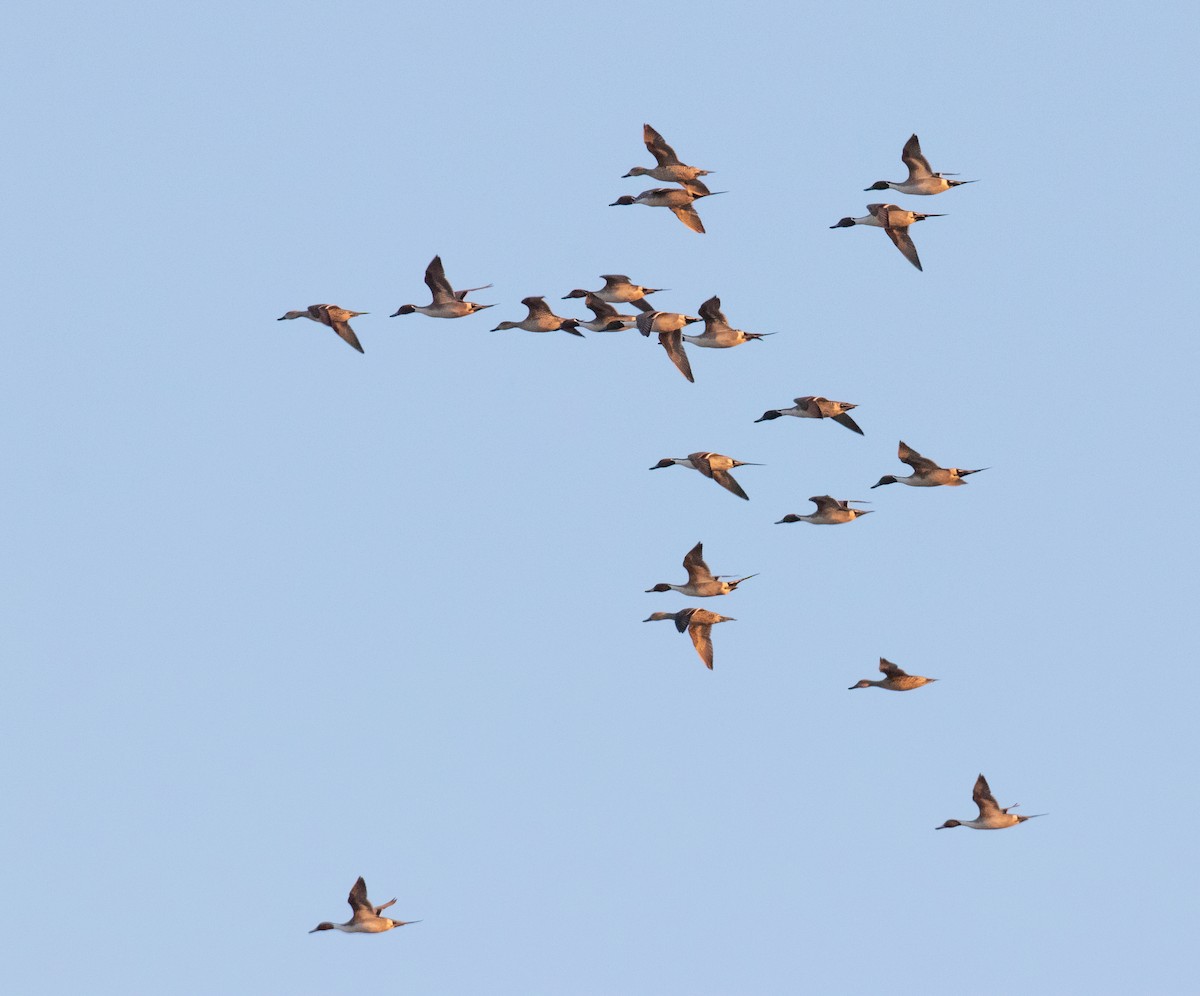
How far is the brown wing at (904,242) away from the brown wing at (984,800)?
1109 centimetres

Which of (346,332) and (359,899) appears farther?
(359,899)

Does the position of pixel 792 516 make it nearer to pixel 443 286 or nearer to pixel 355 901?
pixel 443 286

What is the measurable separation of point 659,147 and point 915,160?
5.41m

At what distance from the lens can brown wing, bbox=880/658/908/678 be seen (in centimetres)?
4222

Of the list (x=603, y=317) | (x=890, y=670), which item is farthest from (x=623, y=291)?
(x=890, y=670)

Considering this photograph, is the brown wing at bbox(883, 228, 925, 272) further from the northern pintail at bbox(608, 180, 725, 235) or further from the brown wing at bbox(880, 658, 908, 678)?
the brown wing at bbox(880, 658, 908, 678)

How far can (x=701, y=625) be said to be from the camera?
41531mm

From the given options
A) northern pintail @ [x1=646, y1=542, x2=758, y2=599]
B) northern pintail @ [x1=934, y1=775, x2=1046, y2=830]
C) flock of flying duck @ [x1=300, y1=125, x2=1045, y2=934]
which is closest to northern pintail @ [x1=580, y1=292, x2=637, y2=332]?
flock of flying duck @ [x1=300, y1=125, x2=1045, y2=934]

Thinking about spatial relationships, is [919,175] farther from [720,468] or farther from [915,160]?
[720,468]

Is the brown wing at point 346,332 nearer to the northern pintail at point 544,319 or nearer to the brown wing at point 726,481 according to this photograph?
the northern pintail at point 544,319

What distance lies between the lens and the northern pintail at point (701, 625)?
1608 inches

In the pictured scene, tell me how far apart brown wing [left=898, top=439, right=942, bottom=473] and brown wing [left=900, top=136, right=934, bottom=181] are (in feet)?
19.4

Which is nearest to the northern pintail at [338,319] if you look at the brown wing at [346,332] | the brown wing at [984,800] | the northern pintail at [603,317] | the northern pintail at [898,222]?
the brown wing at [346,332]

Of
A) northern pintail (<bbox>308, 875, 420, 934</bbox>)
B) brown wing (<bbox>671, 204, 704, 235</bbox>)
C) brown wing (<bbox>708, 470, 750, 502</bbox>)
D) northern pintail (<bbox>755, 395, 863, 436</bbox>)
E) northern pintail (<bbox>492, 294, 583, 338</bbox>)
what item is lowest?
northern pintail (<bbox>308, 875, 420, 934</bbox>)
